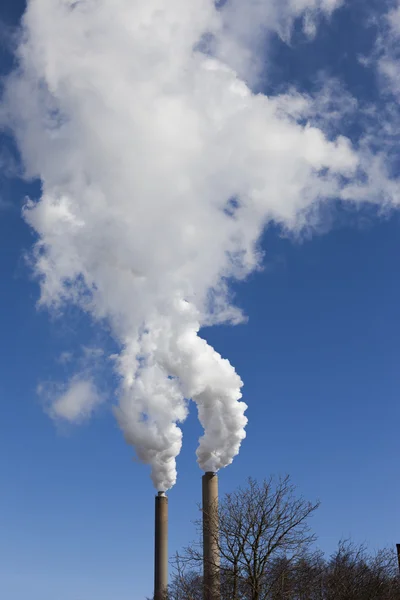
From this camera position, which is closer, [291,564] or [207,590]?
[291,564]

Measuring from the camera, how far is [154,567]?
45219 millimetres

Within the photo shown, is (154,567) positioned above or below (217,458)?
below

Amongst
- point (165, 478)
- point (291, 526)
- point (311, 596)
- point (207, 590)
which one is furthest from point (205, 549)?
point (165, 478)

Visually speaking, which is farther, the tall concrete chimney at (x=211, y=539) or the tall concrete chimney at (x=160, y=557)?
the tall concrete chimney at (x=160, y=557)

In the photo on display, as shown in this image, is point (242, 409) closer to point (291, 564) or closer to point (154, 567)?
point (154, 567)

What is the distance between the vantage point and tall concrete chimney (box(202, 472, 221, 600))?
29891 millimetres

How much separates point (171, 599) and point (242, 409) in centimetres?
1259

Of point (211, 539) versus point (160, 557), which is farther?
point (160, 557)

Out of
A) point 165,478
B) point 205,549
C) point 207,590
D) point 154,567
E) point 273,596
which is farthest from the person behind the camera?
point 165,478

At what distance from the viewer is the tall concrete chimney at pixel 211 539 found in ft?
98.1

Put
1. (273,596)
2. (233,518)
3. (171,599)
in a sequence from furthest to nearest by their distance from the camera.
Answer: (171,599) → (233,518) → (273,596)

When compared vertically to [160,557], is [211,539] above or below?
below

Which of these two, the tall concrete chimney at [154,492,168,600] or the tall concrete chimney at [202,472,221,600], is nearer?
the tall concrete chimney at [202,472,221,600]

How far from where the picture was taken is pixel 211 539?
36375 millimetres
